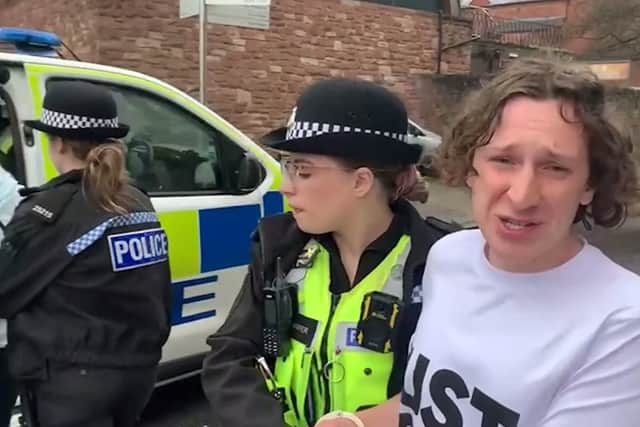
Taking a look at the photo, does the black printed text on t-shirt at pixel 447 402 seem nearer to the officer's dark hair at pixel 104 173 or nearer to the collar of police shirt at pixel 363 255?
the collar of police shirt at pixel 363 255

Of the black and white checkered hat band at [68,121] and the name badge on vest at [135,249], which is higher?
the black and white checkered hat band at [68,121]

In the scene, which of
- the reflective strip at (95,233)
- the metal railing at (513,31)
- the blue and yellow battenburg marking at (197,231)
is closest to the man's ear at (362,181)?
the reflective strip at (95,233)

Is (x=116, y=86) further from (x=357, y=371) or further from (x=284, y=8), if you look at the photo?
(x=284, y=8)

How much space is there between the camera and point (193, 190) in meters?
3.54

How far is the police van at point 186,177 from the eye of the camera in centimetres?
315

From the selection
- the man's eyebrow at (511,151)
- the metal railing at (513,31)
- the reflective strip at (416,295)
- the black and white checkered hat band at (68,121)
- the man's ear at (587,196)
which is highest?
the metal railing at (513,31)

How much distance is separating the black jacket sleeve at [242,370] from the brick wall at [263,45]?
9.14 m

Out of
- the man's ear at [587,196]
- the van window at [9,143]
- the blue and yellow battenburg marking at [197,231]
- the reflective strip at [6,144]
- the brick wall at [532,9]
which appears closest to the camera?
the man's ear at [587,196]

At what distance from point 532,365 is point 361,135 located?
59cm

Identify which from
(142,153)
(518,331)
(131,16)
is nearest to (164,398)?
(142,153)

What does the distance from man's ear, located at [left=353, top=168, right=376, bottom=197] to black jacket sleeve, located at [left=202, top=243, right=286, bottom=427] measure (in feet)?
0.83

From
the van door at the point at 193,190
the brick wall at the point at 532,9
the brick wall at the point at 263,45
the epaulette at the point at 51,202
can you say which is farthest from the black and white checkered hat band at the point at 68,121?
the brick wall at the point at 532,9

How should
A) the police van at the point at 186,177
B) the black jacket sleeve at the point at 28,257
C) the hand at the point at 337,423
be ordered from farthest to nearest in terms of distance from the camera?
1. the police van at the point at 186,177
2. the black jacket sleeve at the point at 28,257
3. the hand at the point at 337,423

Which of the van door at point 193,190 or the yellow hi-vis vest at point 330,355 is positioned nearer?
the yellow hi-vis vest at point 330,355
